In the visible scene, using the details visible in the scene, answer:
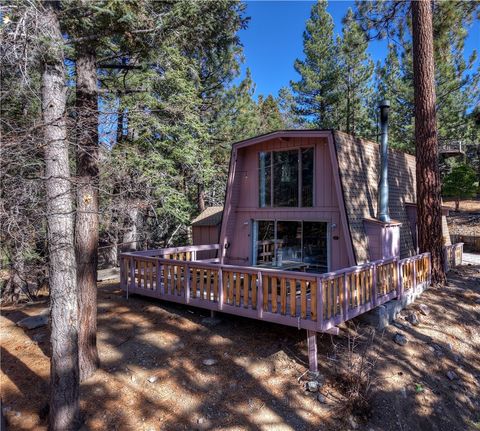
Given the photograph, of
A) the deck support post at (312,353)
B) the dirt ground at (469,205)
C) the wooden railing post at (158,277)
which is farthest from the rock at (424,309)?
the dirt ground at (469,205)

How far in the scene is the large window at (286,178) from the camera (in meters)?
9.04

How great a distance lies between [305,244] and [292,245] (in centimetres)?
43

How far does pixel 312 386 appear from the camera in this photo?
477 centimetres

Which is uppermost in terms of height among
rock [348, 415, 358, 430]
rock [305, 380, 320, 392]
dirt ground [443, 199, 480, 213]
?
dirt ground [443, 199, 480, 213]

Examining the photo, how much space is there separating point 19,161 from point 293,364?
16.8 feet

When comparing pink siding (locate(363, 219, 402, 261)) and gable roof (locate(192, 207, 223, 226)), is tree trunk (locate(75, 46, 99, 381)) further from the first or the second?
gable roof (locate(192, 207, 223, 226))

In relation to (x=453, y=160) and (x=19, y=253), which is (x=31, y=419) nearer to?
(x=19, y=253)

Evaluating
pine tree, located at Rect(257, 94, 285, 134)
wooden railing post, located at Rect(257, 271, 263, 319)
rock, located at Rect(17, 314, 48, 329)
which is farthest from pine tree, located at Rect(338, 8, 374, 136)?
rock, located at Rect(17, 314, 48, 329)

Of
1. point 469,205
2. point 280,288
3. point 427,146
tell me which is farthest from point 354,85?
point 280,288

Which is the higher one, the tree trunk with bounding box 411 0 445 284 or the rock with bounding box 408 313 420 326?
the tree trunk with bounding box 411 0 445 284

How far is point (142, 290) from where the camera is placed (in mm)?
7645

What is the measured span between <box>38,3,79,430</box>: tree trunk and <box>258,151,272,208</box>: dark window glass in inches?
256

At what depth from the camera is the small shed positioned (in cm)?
1216

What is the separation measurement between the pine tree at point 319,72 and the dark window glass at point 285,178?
11.9 metres
